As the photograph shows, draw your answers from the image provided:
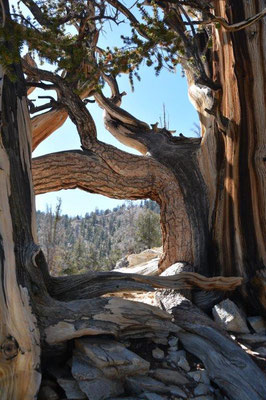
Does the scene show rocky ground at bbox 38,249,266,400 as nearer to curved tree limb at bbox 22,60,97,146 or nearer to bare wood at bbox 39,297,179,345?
bare wood at bbox 39,297,179,345

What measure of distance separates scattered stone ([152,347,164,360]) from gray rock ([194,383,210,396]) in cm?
27

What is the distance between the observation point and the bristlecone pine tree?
7.13 feet

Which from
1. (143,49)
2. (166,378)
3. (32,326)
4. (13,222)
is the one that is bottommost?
(166,378)

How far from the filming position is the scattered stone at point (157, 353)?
231 centimetres

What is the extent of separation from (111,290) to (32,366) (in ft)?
2.89

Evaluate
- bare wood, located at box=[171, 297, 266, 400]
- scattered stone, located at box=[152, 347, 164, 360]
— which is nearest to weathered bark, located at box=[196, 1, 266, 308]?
bare wood, located at box=[171, 297, 266, 400]

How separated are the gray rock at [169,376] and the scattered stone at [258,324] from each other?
3.67 ft

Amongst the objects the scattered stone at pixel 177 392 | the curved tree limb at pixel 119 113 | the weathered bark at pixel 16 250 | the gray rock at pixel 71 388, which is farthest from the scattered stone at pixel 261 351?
the curved tree limb at pixel 119 113

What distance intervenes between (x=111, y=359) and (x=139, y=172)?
2175mm

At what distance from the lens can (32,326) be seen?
2.02 meters

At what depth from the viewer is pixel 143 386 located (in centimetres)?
201

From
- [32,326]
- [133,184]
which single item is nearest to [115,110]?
[133,184]

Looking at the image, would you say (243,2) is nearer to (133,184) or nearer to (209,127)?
(209,127)

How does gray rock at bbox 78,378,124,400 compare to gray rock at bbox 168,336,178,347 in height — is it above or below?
below
